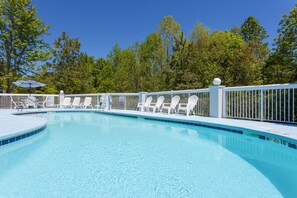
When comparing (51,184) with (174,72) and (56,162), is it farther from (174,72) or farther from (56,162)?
(174,72)

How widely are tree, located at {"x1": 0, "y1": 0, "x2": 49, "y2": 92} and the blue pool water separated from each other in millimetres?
16279

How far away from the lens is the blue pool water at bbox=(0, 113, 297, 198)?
2441 millimetres

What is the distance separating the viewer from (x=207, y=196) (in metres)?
2.29

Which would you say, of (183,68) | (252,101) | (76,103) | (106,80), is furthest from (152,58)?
(252,101)

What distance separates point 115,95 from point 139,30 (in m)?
14.3

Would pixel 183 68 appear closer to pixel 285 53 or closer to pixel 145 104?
pixel 285 53

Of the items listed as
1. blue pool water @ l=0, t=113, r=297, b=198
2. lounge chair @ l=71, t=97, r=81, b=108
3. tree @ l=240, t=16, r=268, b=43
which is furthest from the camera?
tree @ l=240, t=16, r=268, b=43

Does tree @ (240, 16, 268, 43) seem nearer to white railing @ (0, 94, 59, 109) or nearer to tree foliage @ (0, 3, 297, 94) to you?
tree foliage @ (0, 3, 297, 94)

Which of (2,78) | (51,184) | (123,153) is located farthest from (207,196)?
(2,78)

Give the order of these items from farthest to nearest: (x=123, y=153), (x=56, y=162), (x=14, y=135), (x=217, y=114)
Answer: (x=217, y=114) → (x=14, y=135) → (x=123, y=153) → (x=56, y=162)

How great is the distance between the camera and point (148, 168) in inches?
127

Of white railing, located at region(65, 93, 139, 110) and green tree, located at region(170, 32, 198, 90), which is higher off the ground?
green tree, located at region(170, 32, 198, 90)

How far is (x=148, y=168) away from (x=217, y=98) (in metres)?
5.19

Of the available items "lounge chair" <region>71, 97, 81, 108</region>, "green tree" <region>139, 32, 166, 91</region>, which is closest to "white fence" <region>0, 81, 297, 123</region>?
"lounge chair" <region>71, 97, 81, 108</region>
